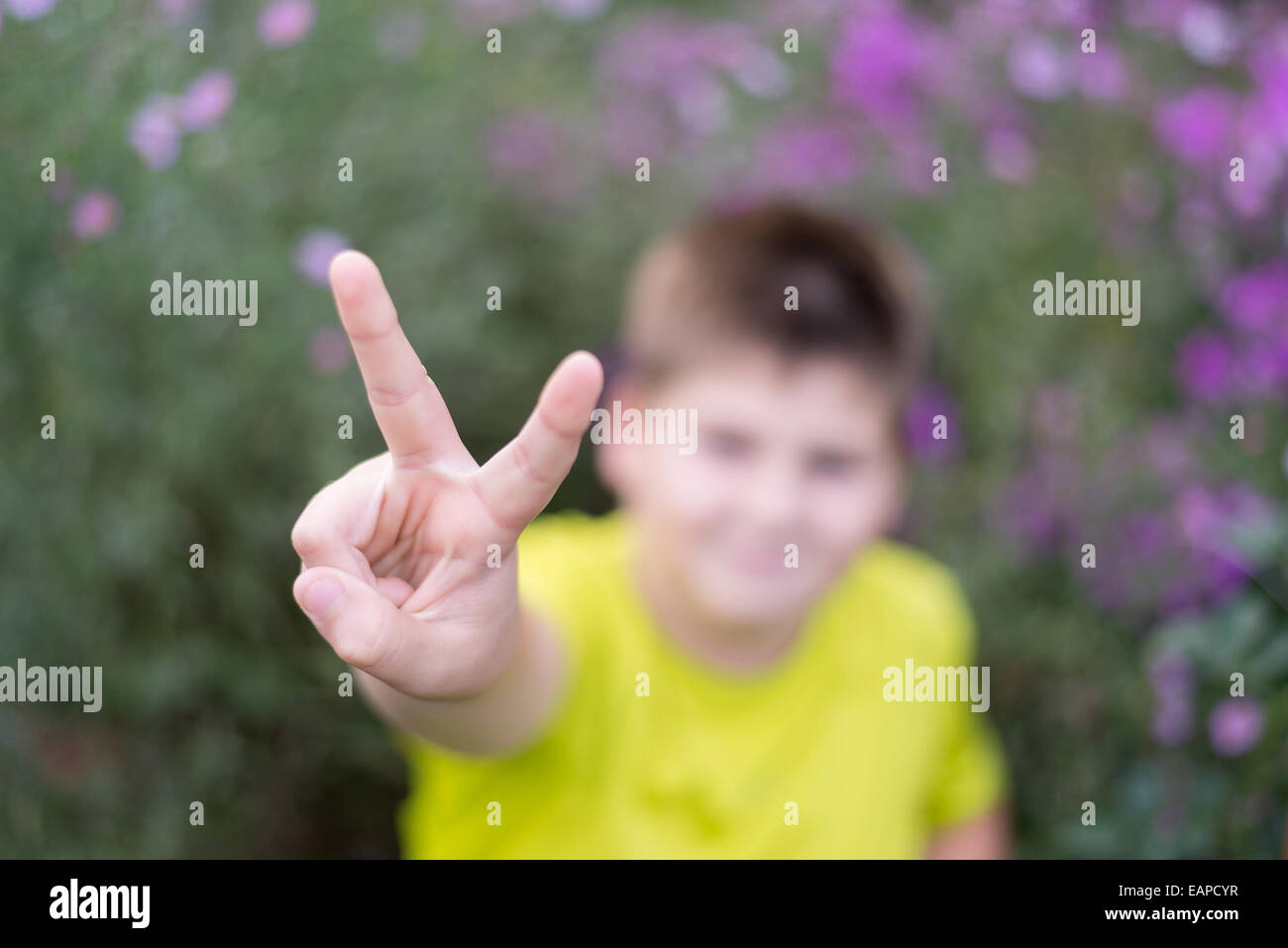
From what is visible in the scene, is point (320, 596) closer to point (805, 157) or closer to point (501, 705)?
point (501, 705)

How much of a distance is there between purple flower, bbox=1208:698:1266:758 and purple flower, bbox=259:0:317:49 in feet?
4.08

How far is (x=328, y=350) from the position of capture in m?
1.31

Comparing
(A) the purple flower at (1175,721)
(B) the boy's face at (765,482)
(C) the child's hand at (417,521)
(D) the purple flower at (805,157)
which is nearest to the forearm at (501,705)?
(C) the child's hand at (417,521)

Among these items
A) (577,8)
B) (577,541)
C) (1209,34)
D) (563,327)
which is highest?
(577,8)

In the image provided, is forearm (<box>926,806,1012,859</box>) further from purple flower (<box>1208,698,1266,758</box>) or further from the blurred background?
purple flower (<box>1208,698,1266,758</box>)

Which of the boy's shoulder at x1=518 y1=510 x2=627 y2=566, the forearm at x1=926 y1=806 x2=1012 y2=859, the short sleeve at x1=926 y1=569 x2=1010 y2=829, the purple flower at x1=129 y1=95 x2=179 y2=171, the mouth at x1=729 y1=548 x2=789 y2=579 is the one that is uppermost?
the purple flower at x1=129 y1=95 x2=179 y2=171

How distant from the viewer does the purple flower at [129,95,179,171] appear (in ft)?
3.47

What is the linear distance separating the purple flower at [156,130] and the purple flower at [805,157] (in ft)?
3.49

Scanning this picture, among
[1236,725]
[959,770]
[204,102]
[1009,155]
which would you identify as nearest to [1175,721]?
[1236,725]

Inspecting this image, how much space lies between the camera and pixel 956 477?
167 centimetres

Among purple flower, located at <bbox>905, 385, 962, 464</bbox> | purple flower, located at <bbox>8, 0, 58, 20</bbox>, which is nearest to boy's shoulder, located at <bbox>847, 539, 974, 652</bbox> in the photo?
purple flower, located at <bbox>905, 385, 962, 464</bbox>

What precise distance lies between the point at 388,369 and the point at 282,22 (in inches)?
31.3

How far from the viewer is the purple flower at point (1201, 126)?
4.87 feet

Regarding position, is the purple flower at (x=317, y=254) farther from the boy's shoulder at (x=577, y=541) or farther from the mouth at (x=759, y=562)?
the mouth at (x=759, y=562)
